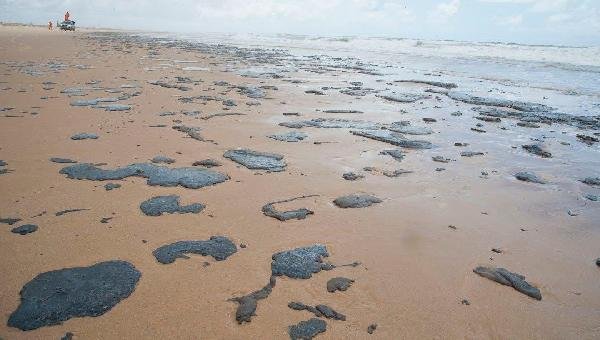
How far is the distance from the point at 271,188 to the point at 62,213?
5.95 feet

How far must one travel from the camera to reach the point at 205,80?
38.1 ft

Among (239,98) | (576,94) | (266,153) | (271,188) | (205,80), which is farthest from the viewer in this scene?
(576,94)

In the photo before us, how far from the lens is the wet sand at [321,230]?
245 cm

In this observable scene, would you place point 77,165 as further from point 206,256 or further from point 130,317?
point 130,317

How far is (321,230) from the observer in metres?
3.44

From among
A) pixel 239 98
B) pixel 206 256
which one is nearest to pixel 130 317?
pixel 206 256

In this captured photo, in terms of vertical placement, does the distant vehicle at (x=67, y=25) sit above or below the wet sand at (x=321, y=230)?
above

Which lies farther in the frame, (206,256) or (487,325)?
(206,256)

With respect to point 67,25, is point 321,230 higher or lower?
lower

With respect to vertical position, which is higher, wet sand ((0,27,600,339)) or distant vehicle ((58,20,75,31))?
distant vehicle ((58,20,75,31))

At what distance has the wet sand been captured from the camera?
245 cm

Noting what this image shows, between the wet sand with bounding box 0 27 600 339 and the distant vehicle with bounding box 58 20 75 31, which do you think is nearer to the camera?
the wet sand with bounding box 0 27 600 339

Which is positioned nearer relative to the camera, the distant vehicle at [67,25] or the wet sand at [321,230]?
the wet sand at [321,230]

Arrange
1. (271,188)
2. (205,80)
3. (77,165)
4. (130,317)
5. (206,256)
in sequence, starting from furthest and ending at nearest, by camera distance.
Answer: (205,80), (77,165), (271,188), (206,256), (130,317)
